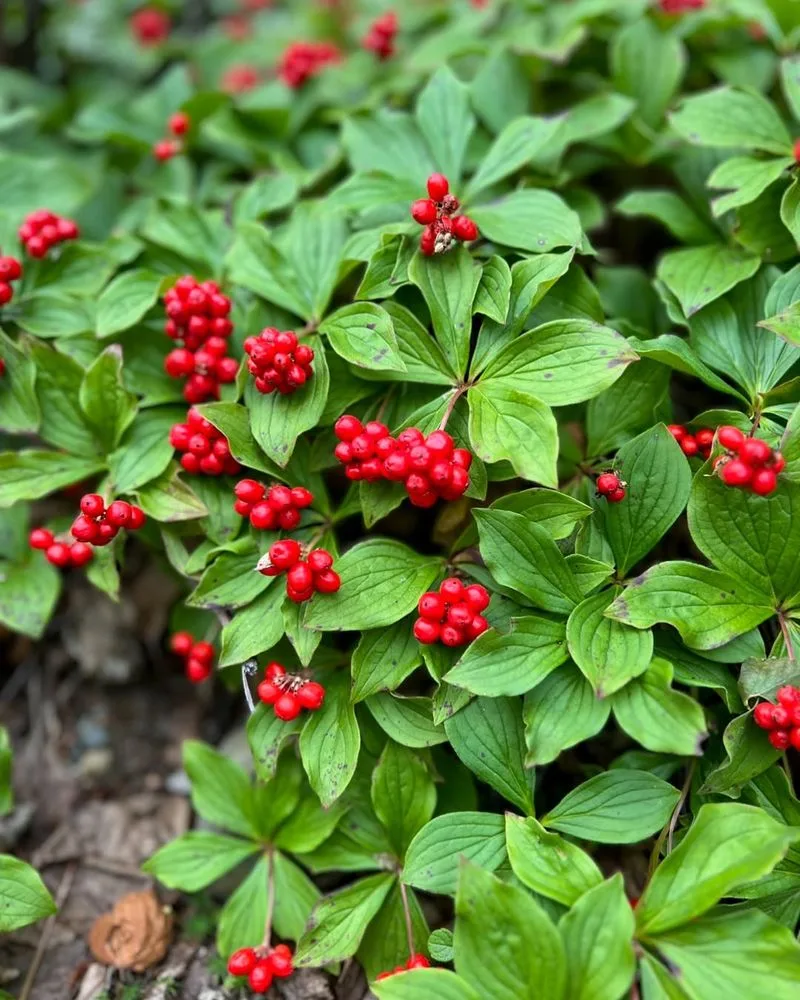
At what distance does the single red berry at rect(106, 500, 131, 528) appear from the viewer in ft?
11.2

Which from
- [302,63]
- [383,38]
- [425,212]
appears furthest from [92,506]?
[383,38]

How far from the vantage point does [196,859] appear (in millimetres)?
3641

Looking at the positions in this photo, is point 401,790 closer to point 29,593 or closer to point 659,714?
point 659,714

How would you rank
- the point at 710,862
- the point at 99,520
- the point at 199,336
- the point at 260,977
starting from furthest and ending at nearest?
the point at 199,336
the point at 99,520
the point at 260,977
the point at 710,862

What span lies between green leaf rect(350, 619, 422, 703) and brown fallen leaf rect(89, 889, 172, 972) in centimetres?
152

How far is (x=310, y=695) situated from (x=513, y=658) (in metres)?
0.80

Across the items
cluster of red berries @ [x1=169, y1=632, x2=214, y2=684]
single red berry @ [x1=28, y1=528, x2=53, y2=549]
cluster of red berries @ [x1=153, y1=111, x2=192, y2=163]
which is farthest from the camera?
cluster of red berries @ [x1=153, y1=111, x2=192, y2=163]

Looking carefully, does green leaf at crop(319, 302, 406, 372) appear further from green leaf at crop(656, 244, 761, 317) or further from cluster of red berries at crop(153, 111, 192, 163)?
cluster of red berries at crop(153, 111, 192, 163)

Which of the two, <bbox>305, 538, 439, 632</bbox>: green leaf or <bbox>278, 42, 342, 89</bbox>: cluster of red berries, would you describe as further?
<bbox>278, 42, 342, 89</bbox>: cluster of red berries

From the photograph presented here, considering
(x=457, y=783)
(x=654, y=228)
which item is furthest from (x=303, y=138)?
(x=457, y=783)

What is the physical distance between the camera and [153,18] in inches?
248

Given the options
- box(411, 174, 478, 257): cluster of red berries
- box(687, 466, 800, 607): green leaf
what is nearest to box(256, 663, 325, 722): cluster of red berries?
box(687, 466, 800, 607): green leaf

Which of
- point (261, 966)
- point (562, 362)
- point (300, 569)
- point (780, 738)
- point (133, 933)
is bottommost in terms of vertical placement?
point (133, 933)

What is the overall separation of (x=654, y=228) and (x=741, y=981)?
4.09 meters
